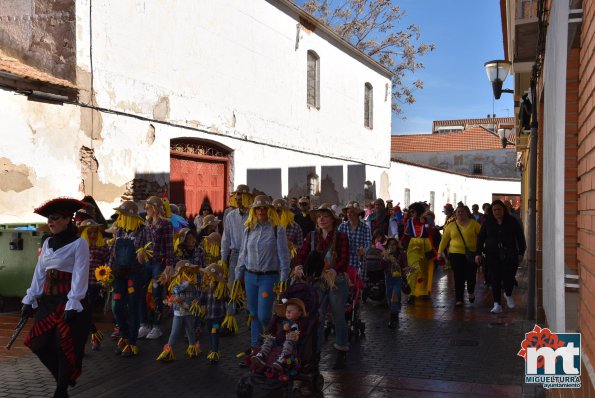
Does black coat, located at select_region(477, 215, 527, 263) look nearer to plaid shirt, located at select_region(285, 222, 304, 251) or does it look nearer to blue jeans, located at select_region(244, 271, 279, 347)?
plaid shirt, located at select_region(285, 222, 304, 251)

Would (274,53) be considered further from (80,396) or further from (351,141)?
(80,396)

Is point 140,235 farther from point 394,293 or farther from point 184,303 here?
point 394,293

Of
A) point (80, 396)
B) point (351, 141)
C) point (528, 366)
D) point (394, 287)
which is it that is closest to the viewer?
point (528, 366)

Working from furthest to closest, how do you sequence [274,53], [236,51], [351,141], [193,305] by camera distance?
[351,141]
[274,53]
[236,51]
[193,305]

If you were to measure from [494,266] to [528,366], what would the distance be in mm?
6278

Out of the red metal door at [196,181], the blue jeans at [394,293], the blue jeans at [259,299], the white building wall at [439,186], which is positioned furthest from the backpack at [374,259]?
the white building wall at [439,186]

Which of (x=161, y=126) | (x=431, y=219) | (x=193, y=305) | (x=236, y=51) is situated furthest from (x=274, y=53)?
(x=193, y=305)

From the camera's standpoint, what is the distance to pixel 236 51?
52.6 ft

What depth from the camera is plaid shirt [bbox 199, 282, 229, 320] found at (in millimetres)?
6940

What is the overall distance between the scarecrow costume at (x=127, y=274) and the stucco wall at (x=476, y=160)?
46187 mm

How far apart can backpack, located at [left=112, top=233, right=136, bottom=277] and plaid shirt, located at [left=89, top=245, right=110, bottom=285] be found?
54cm

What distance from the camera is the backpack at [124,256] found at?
725 cm

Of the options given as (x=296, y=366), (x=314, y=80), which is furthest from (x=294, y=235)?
(x=314, y=80)

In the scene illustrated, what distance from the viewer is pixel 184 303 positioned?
696 cm
